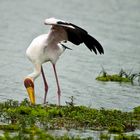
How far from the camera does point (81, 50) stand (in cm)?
2950

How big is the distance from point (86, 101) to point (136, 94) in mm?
2441

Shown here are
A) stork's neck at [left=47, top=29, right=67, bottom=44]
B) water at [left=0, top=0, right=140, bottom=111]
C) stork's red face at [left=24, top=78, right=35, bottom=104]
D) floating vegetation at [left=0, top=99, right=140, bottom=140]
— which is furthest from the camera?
water at [left=0, top=0, right=140, bottom=111]

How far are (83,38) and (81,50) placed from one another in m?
13.9

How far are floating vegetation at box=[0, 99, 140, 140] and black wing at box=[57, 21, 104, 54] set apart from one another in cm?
169

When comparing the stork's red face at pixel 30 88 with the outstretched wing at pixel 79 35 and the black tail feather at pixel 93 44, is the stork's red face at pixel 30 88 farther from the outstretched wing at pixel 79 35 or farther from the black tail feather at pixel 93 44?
the black tail feather at pixel 93 44

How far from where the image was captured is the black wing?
15.3 meters

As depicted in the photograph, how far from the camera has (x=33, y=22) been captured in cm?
3697

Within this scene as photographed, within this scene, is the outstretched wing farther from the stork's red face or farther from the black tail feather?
the stork's red face

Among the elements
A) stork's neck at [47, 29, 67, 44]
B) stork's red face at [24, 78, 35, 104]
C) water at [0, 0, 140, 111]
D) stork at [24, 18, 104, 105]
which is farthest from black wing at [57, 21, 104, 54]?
water at [0, 0, 140, 111]

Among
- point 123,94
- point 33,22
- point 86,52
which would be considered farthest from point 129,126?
point 33,22

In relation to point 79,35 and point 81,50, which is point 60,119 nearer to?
point 79,35

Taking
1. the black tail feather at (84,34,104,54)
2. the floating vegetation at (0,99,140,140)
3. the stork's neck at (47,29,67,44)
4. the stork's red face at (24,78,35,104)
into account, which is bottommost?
the floating vegetation at (0,99,140,140)

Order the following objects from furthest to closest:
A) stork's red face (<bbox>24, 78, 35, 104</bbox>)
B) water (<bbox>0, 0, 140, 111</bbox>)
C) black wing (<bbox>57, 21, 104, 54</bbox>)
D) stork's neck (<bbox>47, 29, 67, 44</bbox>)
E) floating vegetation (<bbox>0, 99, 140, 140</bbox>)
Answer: water (<bbox>0, 0, 140, 111</bbox>)
stork's neck (<bbox>47, 29, 67, 44</bbox>)
stork's red face (<bbox>24, 78, 35, 104</bbox>)
black wing (<bbox>57, 21, 104, 54</bbox>)
floating vegetation (<bbox>0, 99, 140, 140</bbox>)

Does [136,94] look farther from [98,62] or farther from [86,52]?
[86,52]
